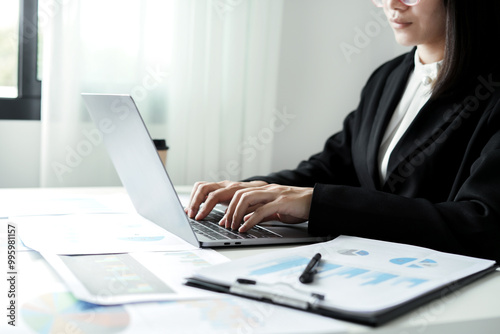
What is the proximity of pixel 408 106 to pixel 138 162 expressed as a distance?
2.47 ft

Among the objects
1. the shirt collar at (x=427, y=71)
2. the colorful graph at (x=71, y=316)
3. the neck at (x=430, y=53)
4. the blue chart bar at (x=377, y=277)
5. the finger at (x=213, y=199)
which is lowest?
the finger at (x=213, y=199)

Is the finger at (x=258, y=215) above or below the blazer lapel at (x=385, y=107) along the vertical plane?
below

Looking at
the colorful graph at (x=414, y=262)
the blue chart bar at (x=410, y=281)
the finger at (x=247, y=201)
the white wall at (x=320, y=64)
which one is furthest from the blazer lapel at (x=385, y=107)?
the white wall at (x=320, y=64)

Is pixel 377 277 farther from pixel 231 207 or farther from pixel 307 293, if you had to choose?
pixel 231 207

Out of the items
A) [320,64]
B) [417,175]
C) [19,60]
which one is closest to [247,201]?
[417,175]

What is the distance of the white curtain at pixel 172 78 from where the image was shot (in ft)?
7.45

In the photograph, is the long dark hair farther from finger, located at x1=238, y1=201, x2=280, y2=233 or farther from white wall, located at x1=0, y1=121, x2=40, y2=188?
white wall, located at x1=0, y1=121, x2=40, y2=188

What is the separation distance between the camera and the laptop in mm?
970

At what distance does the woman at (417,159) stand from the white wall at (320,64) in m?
1.07

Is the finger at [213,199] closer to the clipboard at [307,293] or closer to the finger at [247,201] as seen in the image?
the finger at [247,201]

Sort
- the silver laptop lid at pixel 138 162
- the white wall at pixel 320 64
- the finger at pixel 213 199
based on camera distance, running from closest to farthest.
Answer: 1. the silver laptop lid at pixel 138 162
2. the finger at pixel 213 199
3. the white wall at pixel 320 64

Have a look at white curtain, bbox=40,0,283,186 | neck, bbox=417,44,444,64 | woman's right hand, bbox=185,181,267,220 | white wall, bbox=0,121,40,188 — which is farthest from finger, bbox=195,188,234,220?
white wall, bbox=0,121,40,188

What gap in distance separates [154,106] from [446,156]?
139 cm

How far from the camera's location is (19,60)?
238cm
